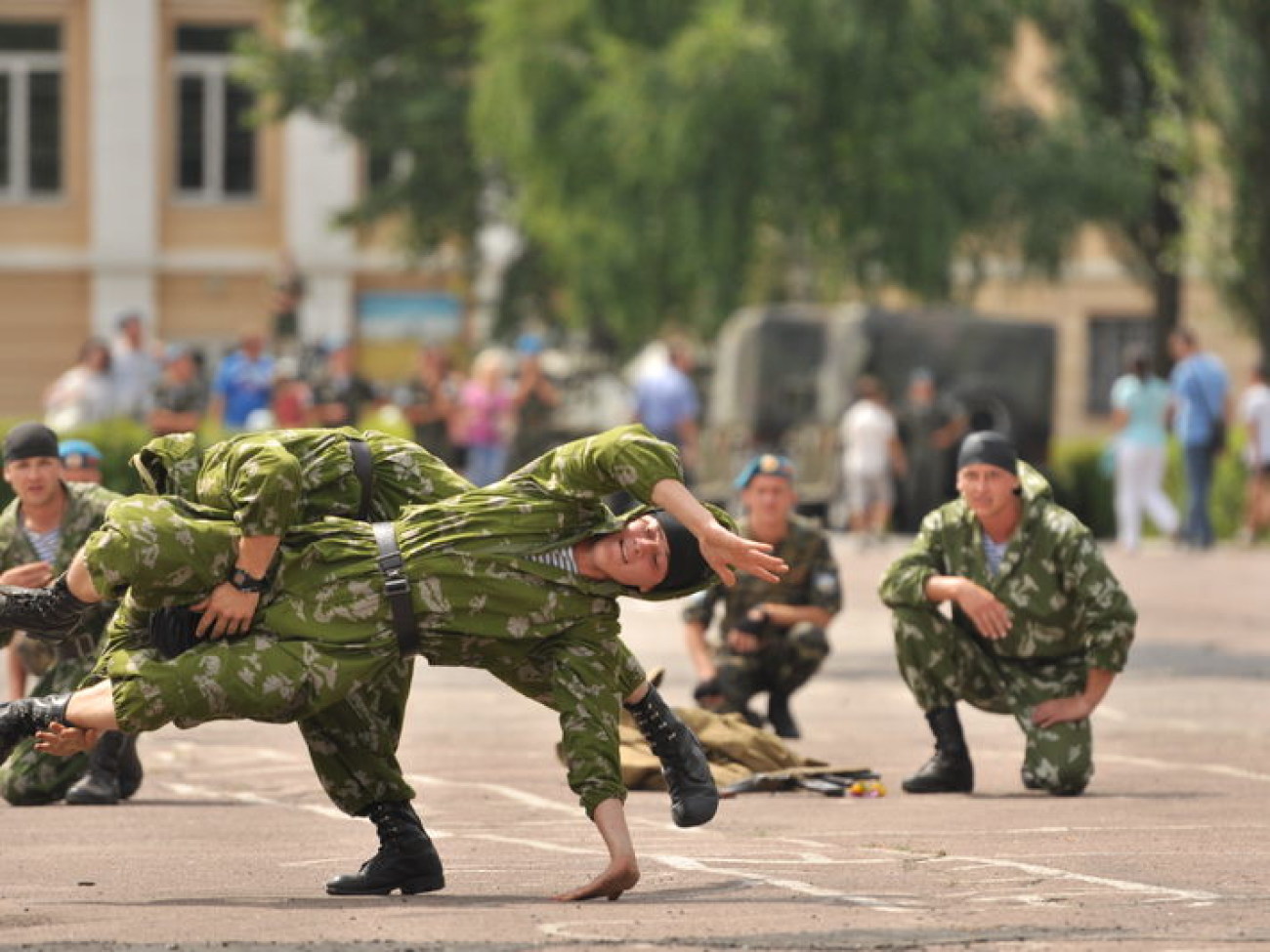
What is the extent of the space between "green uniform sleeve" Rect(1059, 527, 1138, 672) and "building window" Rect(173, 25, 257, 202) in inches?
1535

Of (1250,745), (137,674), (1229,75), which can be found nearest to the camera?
(137,674)

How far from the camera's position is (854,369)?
114ft

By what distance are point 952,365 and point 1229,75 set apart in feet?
13.1

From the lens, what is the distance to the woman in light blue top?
2944 centimetres

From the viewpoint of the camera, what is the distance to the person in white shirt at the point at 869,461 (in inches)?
1216

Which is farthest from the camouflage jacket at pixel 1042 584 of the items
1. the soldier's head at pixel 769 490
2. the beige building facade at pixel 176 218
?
the beige building facade at pixel 176 218

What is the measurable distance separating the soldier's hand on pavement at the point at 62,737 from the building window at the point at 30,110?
42.8 metres

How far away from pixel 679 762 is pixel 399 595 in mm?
1024

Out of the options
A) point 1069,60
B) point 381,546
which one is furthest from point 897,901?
point 1069,60

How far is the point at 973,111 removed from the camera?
36125 millimetres

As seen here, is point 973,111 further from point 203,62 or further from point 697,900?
point 697,900

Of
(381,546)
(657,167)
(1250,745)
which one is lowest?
(1250,745)

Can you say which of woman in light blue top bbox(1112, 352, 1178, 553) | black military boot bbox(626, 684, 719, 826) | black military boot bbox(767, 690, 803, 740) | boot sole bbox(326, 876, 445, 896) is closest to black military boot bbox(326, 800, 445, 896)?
boot sole bbox(326, 876, 445, 896)

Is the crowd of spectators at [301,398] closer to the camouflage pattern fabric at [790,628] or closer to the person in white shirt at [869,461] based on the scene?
the person in white shirt at [869,461]
